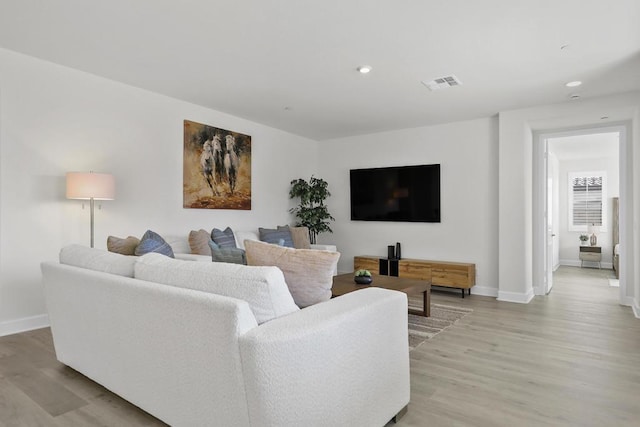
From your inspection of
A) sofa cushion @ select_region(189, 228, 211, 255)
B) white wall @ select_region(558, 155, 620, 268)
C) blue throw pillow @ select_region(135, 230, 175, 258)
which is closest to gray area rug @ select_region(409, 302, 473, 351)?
blue throw pillow @ select_region(135, 230, 175, 258)

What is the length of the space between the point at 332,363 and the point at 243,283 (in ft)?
1.57

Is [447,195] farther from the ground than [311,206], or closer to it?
farther from the ground

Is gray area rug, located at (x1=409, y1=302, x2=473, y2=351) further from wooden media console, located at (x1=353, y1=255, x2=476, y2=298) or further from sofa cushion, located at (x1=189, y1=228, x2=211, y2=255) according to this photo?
sofa cushion, located at (x1=189, y1=228, x2=211, y2=255)

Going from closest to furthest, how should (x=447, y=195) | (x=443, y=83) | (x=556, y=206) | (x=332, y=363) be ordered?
(x=332, y=363) → (x=443, y=83) → (x=447, y=195) → (x=556, y=206)

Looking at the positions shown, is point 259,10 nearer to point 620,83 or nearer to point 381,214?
point 620,83

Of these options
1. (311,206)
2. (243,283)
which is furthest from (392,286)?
(311,206)

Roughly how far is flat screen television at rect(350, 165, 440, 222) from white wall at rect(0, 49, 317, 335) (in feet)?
8.74

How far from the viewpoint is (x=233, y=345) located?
138 cm

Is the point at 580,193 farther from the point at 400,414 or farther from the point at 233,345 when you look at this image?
the point at 233,345

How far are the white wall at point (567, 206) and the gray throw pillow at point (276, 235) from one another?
6.68 metres

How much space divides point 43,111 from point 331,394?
144 inches

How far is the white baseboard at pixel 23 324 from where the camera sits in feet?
10.8

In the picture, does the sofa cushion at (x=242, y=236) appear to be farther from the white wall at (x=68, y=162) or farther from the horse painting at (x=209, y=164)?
the horse painting at (x=209, y=164)

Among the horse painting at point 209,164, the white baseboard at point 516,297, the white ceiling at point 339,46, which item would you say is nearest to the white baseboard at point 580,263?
the white baseboard at point 516,297
